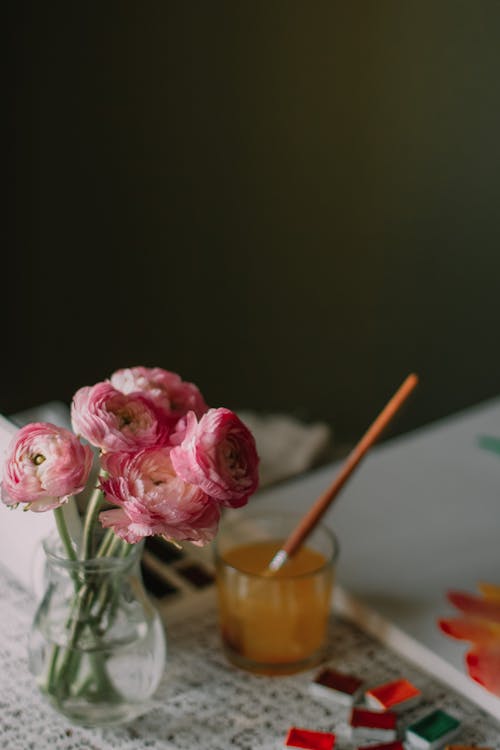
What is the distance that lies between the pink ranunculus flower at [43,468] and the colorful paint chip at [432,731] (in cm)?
38

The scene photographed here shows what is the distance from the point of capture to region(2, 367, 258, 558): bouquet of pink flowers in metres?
0.72

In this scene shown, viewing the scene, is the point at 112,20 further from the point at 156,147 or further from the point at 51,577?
the point at 51,577

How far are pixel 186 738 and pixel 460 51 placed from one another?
6.90ft

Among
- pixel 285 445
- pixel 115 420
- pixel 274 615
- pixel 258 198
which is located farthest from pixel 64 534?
pixel 258 198

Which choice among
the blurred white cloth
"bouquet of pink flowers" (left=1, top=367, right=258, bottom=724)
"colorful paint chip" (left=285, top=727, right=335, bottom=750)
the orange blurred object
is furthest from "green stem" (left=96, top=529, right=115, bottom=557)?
the blurred white cloth

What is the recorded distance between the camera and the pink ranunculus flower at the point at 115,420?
0.74 meters

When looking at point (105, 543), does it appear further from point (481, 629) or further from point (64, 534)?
point (481, 629)

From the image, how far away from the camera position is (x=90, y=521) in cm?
82

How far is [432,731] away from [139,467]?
1.22 ft

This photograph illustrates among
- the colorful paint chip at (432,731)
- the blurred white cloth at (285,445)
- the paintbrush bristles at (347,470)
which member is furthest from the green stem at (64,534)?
the blurred white cloth at (285,445)

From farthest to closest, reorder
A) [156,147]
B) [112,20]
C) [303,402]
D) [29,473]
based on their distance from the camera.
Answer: [303,402] < [156,147] < [112,20] < [29,473]

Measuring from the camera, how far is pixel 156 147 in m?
2.66

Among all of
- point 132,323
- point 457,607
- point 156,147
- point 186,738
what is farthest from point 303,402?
point 186,738

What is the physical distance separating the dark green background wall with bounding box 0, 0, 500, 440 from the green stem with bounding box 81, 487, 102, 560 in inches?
73.8
